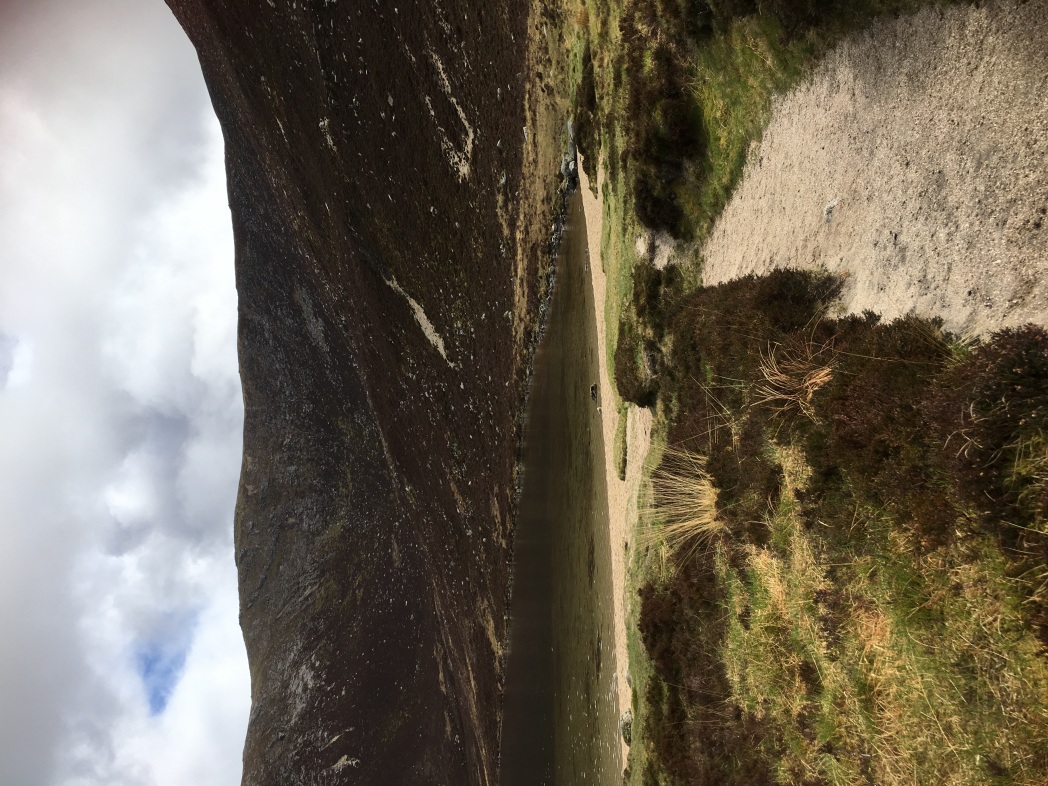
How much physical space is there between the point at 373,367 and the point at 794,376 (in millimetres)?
13484

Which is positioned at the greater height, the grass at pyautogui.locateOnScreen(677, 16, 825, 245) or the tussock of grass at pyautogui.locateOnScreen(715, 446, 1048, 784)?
the grass at pyautogui.locateOnScreen(677, 16, 825, 245)

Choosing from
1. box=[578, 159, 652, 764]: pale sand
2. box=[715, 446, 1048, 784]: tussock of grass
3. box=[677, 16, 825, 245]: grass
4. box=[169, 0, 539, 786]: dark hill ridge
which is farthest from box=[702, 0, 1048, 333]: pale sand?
box=[169, 0, 539, 786]: dark hill ridge

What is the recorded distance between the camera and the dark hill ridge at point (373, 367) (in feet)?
45.8

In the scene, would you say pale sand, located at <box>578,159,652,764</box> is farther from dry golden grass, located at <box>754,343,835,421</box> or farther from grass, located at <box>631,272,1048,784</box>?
dry golden grass, located at <box>754,343,835,421</box>

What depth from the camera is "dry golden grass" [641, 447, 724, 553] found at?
23.8ft

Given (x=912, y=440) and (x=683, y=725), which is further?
(x=683, y=725)

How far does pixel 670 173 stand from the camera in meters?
8.28

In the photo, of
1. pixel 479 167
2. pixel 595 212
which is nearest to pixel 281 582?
pixel 479 167

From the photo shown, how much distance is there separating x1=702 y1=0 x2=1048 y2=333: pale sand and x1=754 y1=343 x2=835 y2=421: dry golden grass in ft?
1.72

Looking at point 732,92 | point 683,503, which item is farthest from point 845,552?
point 732,92

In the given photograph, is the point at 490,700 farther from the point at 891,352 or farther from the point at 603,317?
the point at 891,352

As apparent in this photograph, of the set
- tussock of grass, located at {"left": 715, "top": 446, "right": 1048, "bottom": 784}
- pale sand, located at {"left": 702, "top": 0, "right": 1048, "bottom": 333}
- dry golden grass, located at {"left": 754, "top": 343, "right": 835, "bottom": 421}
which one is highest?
pale sand, located at {"left": 702, "top": 0, "right": 1048, "bottom": 333}

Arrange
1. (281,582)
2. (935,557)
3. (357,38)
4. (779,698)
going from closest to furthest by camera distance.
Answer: (935,557) → (779,698) → (357,38) → (281,582)

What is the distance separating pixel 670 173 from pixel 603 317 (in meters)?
3.18
